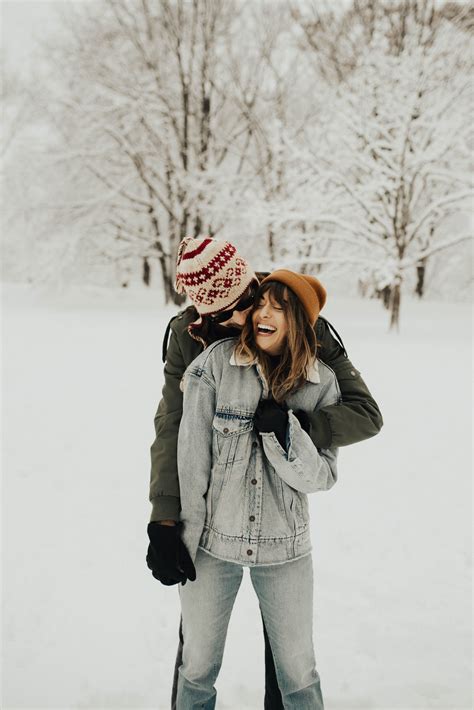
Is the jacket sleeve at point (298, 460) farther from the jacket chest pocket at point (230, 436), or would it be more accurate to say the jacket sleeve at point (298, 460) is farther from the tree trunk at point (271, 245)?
the tree trunk at point (271, 245)

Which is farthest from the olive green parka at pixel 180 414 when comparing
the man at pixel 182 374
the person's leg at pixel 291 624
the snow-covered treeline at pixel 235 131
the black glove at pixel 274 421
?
the snow-covered treeline at pixel 235 131

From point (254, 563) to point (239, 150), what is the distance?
1812 cm

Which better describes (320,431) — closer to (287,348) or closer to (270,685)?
(287,348)

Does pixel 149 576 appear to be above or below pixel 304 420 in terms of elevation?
below

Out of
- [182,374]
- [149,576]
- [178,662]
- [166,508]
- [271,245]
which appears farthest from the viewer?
[271,245]

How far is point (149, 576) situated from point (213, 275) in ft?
7.46

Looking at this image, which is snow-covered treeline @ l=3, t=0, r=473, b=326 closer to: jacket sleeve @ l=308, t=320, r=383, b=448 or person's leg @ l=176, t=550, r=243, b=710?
jacket sleeve @ l=308, t=320, r=383, b=448

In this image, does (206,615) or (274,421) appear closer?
(274,421)

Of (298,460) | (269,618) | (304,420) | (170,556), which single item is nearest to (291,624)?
(269,618)

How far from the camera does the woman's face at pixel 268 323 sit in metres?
1.69

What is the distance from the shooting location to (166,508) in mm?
1743

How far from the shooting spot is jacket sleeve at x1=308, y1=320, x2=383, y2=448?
1.70 m

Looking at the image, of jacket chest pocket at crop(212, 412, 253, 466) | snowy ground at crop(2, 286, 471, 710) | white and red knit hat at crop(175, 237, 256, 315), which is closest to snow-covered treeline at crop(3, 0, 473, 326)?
snowy ground at crop(2, 286, 471, 710)

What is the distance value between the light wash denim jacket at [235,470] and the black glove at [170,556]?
37 millimetres
